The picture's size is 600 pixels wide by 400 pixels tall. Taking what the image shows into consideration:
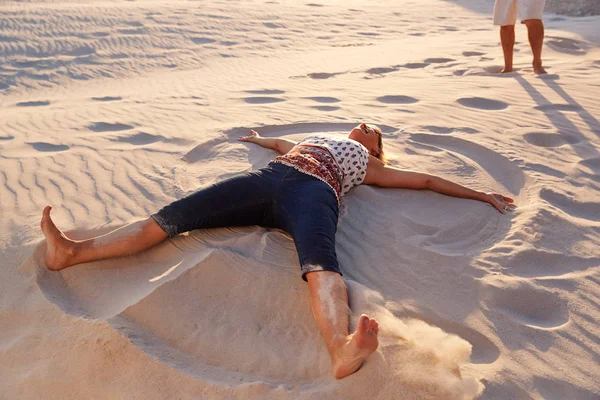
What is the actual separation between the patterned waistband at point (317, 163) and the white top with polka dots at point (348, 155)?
2.1 inches

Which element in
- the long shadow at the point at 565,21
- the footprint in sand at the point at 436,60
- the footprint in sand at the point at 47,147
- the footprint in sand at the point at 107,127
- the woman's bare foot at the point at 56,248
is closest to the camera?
the woman's bare foot at the point at 56,248

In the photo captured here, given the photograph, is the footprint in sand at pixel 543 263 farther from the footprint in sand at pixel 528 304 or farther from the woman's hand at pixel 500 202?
the woman's hand at pixel 500 202

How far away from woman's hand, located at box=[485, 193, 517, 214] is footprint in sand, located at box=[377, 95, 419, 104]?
7.12 feet

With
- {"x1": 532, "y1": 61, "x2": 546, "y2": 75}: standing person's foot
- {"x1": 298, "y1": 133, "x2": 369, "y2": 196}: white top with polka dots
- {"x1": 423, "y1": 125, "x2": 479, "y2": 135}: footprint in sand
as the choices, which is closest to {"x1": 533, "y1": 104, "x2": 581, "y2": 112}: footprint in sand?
{"x1": 423, "y1": 125, "x2": 479, "y2": 135}: footprint in sand

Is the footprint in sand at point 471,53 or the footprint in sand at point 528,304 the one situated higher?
the footprint in sand at point 528,304

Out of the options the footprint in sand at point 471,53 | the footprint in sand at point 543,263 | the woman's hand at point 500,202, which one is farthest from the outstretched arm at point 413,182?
the footprint in sand at point 471,53

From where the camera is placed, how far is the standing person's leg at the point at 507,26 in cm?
627

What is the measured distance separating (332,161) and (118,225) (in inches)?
Answer: 48.3

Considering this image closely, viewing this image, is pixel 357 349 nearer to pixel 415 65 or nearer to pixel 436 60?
pixel 415 65

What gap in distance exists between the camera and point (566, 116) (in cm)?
461

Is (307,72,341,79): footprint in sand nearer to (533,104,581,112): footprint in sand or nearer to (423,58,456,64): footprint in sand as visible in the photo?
(423,58,456,64): footprint in sand

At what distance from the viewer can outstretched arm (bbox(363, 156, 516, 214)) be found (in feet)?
11.0

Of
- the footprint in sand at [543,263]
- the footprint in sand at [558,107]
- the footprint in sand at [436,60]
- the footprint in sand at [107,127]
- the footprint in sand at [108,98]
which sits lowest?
the footprint in sand at [436,60]

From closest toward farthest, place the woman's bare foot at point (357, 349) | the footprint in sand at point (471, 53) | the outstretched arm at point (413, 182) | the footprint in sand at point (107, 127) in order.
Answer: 1. the woman's bare foot at point (357, 349)
2. the outstretched arm at point (413, 182)
3. the footprint in sand at point (107, 127)
4. the footprint in sand at point (471, 53)
